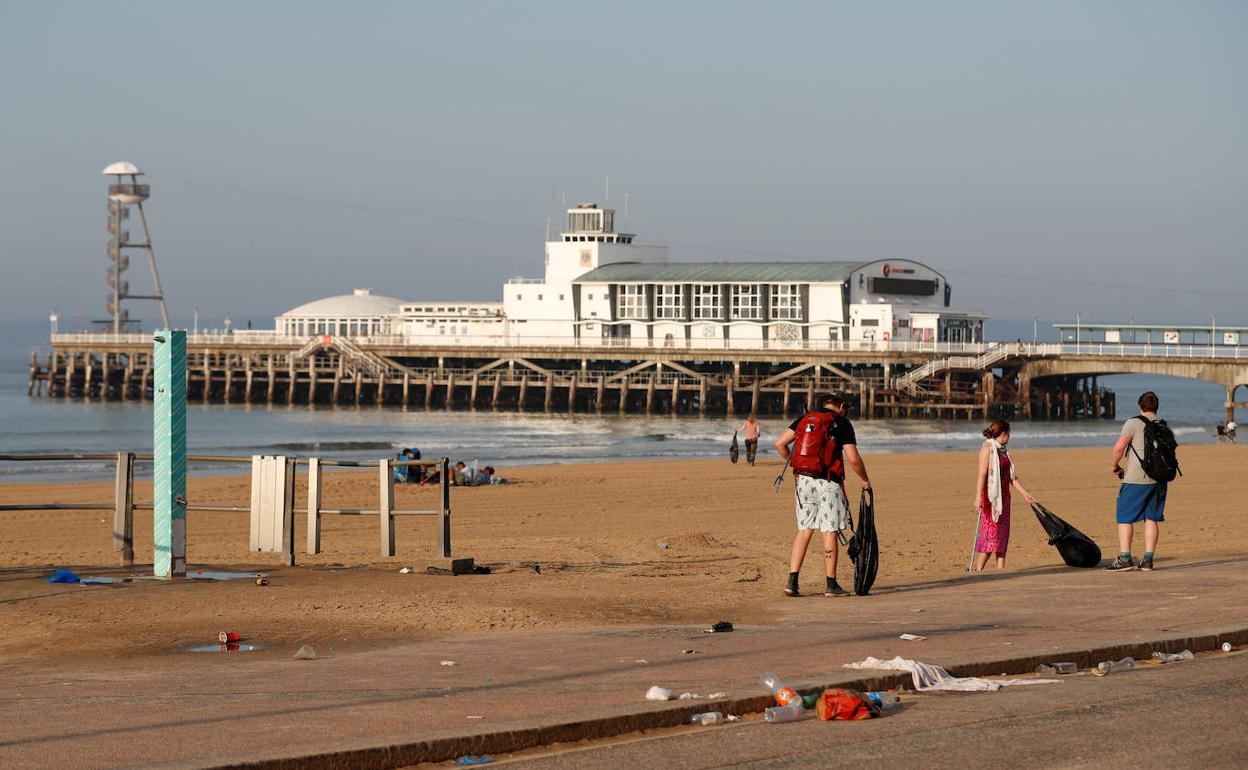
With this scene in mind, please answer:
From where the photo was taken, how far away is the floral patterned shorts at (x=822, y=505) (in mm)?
11133

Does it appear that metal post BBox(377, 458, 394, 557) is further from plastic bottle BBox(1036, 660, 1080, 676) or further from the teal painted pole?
plastic bottle BBox(1036, 660, 1080, 676)

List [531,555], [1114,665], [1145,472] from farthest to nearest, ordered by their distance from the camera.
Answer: [531,555] → [1145,472] → [1114,665]

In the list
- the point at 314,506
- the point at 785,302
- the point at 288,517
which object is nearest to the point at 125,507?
the point at 288,517

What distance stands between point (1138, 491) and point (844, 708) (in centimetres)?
634

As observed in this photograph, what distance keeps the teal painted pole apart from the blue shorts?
7.21m

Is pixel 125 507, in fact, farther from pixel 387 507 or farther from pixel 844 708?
pixel 844 708

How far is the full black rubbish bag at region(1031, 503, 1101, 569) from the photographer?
13.0 metres

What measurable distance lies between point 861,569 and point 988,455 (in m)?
2.14

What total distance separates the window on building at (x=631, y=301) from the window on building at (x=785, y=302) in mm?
6419

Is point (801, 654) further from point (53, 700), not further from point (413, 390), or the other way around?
point (413, 390)

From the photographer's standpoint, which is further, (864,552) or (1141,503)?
(1141,503)

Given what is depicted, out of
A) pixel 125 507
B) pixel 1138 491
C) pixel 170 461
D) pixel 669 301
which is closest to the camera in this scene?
pixel 170 461

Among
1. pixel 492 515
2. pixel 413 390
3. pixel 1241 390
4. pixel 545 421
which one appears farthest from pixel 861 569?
pixel 1241 390

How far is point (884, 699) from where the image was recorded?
7.15m
